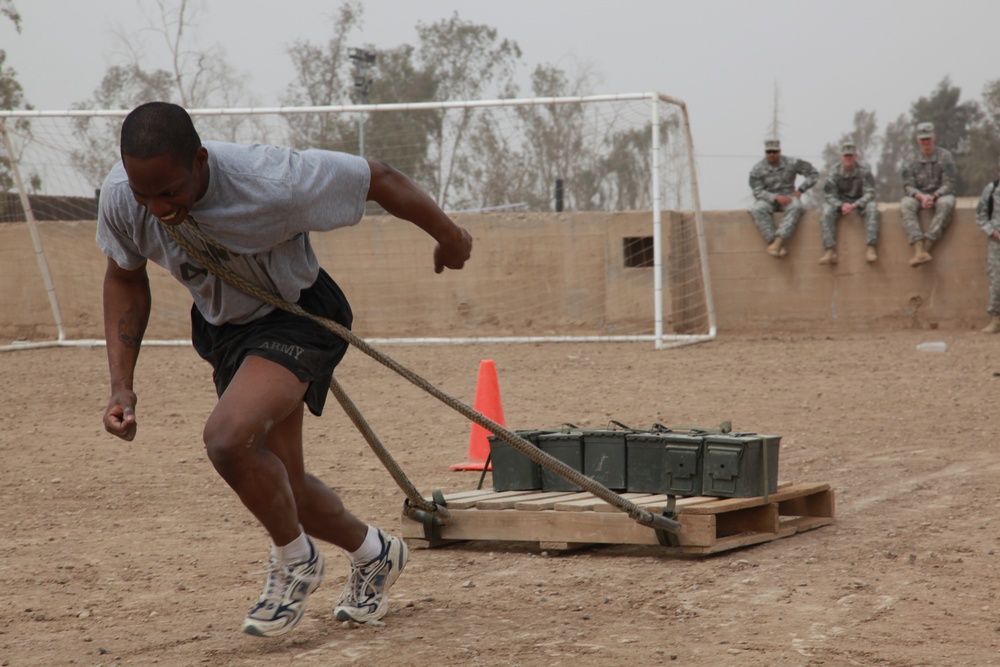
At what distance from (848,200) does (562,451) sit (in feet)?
32.7

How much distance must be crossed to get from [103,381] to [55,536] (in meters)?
6.11

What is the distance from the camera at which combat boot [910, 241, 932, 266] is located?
1336 cm

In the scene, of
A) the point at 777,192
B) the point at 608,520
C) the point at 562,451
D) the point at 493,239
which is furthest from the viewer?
the point at 493,239

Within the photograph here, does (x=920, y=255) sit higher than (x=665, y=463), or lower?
higher

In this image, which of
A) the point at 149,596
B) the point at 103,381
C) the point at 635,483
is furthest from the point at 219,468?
the point at 103,381

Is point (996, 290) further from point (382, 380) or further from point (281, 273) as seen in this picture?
point (281, 273)

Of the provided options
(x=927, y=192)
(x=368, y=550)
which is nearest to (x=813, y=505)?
(x=368, y=550)

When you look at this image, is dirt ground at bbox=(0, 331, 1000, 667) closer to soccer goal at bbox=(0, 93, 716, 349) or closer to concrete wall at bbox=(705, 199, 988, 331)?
concrete wall at bbox=(705, 199, 988, 331)

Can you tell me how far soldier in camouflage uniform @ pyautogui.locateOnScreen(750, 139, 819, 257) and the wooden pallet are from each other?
30.2 feet

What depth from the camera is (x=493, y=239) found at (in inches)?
568

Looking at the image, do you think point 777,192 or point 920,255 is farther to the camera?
point 777,192

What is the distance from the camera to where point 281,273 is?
11.3 feet

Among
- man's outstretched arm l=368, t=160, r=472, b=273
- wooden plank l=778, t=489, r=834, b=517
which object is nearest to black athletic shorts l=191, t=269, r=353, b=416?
man's outstretched arm l=368, t=160, r=472, b=273

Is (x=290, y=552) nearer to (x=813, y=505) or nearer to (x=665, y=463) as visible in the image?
(x=665, y=463)
